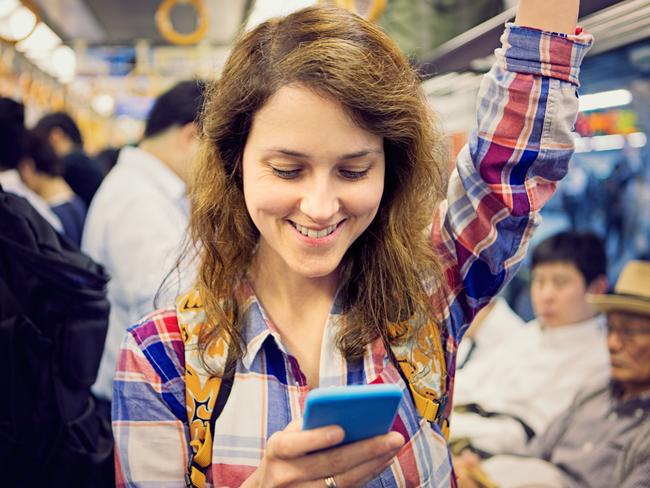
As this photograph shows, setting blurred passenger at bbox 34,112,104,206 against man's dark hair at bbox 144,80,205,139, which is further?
blurred passenger at bbox 34,112,104,206

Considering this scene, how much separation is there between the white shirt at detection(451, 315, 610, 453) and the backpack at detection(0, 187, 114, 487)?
1396mm

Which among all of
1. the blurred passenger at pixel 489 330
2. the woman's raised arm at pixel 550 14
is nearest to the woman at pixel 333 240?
the woman's raised arm at pixel 550 14

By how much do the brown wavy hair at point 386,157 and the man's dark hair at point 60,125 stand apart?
361 cm

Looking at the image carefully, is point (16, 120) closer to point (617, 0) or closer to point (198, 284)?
point (198, 284)

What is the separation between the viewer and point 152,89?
327 inches

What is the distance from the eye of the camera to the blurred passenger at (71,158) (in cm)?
457

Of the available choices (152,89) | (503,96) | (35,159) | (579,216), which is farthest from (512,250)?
(152,89)

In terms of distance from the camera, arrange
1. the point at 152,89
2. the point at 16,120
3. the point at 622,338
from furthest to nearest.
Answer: the point at 152,89 < the point at 16,120 < the point at 622,338

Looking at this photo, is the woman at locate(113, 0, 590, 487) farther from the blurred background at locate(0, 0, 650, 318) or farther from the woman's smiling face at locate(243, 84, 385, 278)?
the blurred background at locate(0, 0, 650, 318)

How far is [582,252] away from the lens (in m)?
2.54

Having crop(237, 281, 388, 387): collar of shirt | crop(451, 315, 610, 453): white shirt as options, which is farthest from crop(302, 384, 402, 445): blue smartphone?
crop(451, 315, 610, 453): white shirt

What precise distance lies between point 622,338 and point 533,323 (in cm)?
51

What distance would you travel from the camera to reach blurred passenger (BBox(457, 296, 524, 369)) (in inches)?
111

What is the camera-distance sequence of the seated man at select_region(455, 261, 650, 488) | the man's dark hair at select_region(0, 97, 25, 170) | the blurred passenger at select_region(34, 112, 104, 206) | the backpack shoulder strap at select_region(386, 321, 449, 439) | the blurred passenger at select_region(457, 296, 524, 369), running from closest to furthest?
the backpack shoulder strap at select_region(386, 321, 449, 439), the seated man at select_region(455, 261, 650, 488), the man's dark hair at select_region(0, 97, 25, 170), the blurred passenger at select_region(457, 296, 524, 369), the blurred passenger at select_region(34, 112, 104, 206)
